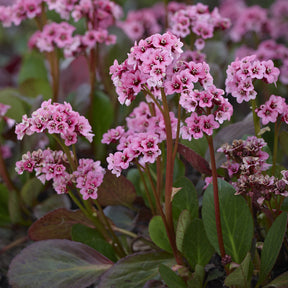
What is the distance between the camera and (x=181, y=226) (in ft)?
3.05

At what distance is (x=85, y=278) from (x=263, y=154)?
467mm

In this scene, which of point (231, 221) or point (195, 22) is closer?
point (231, 221)

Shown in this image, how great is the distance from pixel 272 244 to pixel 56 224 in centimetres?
50

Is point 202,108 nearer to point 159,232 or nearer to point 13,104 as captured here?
point 159,232

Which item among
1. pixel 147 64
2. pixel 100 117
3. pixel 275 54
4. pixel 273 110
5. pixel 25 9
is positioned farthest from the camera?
pixel 275 54

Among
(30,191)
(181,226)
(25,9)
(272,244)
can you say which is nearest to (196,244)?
(181,226)

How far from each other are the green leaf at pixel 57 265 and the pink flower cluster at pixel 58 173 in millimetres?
176

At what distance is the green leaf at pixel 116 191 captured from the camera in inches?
42.2

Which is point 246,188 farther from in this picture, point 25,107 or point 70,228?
point 25,107

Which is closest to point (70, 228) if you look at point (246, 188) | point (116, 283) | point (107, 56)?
→ point (116, 283)

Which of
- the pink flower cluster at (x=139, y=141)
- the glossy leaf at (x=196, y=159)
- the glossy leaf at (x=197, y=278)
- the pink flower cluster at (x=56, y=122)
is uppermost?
the pink flower cluster at (x=56, y=122)

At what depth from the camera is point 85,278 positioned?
0.99m

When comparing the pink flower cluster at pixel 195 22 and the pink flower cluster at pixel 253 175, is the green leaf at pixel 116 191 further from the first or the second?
the pink flower cluster at pixel 195 22

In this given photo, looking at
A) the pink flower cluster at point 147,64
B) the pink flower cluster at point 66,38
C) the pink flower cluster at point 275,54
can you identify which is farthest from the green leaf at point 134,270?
the pink flower cluster at point 275,54
